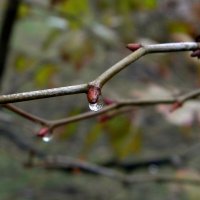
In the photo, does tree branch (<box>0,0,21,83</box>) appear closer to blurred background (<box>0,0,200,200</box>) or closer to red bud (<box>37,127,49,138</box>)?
blurred background (<box>0,0,200,200</box>)

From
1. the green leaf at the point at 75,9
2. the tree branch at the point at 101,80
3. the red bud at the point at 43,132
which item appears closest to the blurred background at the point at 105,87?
the green leaf at the point at 75,9

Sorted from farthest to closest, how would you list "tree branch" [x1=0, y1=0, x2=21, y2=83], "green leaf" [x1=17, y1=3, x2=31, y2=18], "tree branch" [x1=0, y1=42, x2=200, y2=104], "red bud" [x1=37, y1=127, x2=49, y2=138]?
"green leaf" [x1=17, y1=3, x2=31, y2=18] < "tree branch" [x1=0, y1=0, x2=21, y2=83] < "red bud" [x1=37, y1=127, x2=49, y2=138] < "tree branch" [x1=0, y1=42, x2=200, y2=104]

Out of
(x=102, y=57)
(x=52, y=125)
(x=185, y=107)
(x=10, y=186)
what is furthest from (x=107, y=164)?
(x=52, y=125)

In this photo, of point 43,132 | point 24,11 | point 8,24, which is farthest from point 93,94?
point 24,11

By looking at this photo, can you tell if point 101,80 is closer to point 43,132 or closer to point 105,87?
point 43,132

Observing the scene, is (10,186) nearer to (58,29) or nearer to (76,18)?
(58,29)

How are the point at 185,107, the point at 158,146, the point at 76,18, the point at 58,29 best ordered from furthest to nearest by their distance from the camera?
the point at 158,146
the point at 58,29
the point at 76,18
the point at 185,107

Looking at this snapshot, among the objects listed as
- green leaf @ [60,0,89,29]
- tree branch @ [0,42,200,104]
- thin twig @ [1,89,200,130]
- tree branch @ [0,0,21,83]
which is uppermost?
green leaf @ [60,0,89,29]

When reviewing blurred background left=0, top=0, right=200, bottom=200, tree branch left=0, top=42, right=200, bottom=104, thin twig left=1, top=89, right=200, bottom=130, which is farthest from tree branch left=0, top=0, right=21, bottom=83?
tree branch left=0, top=42, right=200, bottom=104
